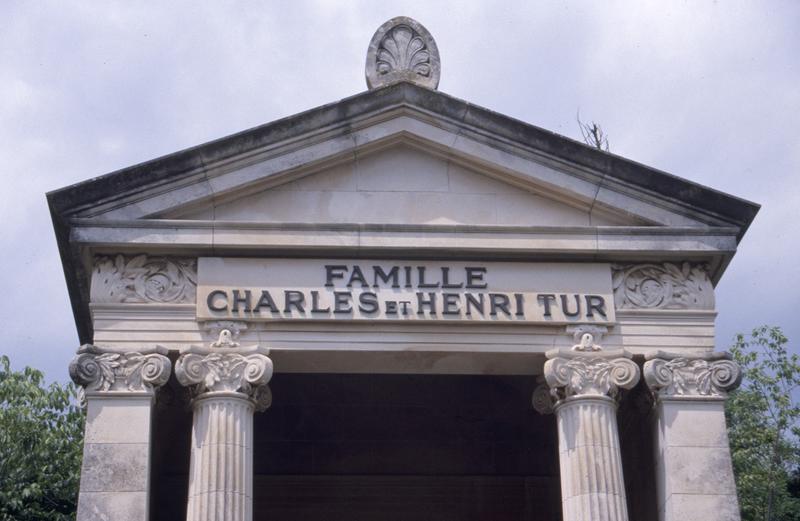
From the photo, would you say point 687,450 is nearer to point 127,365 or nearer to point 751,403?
point 127,365

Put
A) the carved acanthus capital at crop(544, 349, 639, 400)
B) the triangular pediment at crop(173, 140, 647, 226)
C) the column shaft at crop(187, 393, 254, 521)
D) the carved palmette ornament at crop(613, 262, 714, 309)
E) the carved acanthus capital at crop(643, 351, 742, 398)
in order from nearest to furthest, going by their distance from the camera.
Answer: the column shaft at crop(187, 393, 254, 521) → the carved acanthus capital at crop(544, 349, 639, 400) → the carved acanthus capital at crop(643, 351, 742, 398) → the carved palmette ornament at crop(613, 262, 714, 309) → the triangular pediment at crop(173, 140, 647, 226)

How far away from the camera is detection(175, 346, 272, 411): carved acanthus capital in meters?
19.8

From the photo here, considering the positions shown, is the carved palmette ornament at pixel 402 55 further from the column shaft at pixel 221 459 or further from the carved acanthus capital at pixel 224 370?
the column shaft at pixel 221 459

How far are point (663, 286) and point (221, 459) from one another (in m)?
7.30

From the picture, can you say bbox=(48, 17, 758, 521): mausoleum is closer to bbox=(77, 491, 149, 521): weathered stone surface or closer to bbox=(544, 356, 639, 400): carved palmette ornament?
bbox=(544, 356, 639, 400): carved palmette ornament

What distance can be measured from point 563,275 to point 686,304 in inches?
76.5

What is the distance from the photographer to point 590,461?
64.5 ft

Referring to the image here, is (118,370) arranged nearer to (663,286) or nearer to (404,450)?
(404,450)

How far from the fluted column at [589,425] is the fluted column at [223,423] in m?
4.42

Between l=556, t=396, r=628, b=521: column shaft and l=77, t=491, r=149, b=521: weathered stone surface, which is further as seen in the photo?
l=556, t=396, r=628, b=521: column shaft

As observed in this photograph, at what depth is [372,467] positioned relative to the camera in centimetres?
2555

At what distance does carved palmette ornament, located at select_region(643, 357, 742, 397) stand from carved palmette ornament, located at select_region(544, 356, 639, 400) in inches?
11.6

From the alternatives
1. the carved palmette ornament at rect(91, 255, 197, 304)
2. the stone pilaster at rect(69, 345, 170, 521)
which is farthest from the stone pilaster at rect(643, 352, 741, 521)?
the stone pilaster at rect(69, 345, 170, 521)

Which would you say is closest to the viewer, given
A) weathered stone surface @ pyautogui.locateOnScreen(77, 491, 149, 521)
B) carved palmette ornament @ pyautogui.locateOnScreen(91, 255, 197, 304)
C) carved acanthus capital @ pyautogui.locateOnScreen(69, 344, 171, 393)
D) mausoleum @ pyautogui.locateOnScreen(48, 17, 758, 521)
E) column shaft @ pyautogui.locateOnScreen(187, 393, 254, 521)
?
weathered stone surface @ pyautogui.locateOnScreen(77, 491, 149, 521)
